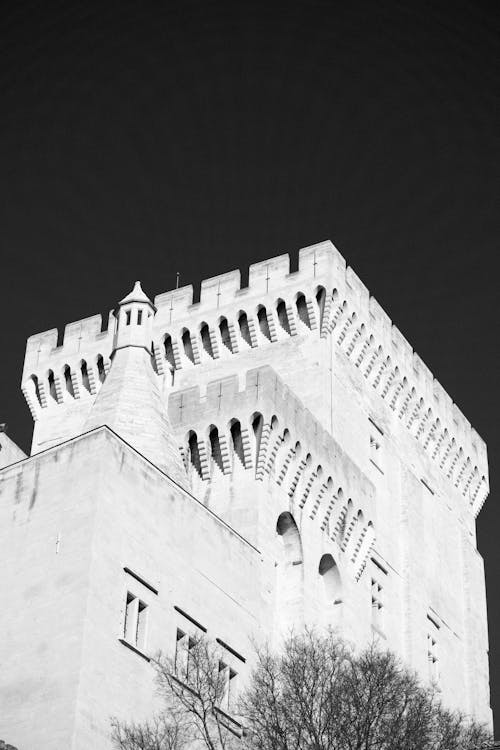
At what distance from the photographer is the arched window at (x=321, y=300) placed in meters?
47.4

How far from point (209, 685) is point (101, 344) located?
23350 mm

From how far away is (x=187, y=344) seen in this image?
1966 inches

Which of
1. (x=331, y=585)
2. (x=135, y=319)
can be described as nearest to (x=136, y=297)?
(x=135, y=319)

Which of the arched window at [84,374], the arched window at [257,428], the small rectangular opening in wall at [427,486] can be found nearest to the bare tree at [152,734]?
the arched window at [257,428]

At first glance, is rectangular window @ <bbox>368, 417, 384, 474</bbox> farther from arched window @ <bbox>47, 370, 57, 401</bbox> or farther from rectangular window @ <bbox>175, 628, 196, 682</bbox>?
rectangular window @ <bbox>175, 628, 196, 682</bbox>

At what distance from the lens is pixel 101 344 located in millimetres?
51812

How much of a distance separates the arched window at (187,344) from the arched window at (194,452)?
10.2m

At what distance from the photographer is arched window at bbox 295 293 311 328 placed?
47656 millimetres

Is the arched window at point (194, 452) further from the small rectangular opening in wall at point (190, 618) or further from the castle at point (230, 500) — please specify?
the small rectangular opening in wall at point (190, 618)

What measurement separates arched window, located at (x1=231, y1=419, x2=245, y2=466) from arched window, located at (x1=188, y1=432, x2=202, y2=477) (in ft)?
3.08

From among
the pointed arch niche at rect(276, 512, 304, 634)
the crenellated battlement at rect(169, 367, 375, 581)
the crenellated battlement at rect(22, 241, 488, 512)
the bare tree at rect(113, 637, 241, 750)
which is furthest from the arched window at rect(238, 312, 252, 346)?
the bare tree at rect(113, 637, 241, 750)

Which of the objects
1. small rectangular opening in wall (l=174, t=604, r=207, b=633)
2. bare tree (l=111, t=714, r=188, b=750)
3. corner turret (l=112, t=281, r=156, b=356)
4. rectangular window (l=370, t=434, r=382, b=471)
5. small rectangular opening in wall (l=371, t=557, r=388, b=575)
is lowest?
bare tree (l=111, t=714, r=188, b=750)

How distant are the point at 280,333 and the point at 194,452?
940cm

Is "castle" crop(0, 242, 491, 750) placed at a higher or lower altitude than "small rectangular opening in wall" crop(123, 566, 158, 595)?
higher
